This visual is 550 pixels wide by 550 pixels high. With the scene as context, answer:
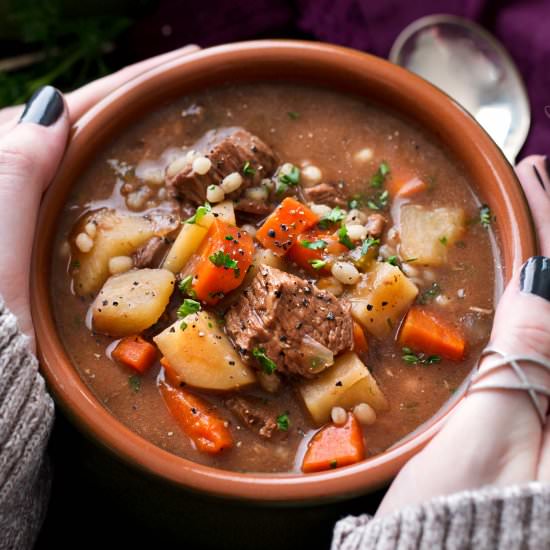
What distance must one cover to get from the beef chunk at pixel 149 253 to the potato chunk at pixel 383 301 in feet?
2.15

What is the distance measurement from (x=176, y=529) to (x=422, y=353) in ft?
3.31

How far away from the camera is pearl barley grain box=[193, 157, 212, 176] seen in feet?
9.92

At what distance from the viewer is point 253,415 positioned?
9.10 ft

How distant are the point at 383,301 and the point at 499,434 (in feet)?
2.11

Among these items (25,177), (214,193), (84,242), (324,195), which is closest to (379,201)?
(324,195)

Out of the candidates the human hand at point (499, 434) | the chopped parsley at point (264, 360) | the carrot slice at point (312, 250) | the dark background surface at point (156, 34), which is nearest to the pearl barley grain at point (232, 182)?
the carrot slice at point (312, 250)

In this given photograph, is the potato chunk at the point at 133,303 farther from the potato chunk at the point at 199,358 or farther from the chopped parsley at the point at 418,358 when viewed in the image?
the chopped parsley at the point at 418,358

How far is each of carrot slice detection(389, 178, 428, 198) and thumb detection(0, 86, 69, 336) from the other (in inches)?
45.5

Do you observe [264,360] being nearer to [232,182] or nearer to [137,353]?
[137,353]

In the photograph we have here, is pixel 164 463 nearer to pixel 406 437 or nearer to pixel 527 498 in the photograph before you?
pixel 406 437

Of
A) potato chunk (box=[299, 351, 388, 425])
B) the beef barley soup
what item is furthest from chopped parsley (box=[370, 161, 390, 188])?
potato chunk (box=[299, 351, 388, 425])

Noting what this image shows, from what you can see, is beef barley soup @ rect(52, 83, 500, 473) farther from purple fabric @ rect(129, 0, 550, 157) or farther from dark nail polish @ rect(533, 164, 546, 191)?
purple fabric @ rect(129, 0, 550, 157)

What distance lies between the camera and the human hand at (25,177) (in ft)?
9.31

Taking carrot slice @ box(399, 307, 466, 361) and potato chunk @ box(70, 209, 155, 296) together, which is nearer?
carrot slice @ box(399, 307, 466, 361)
